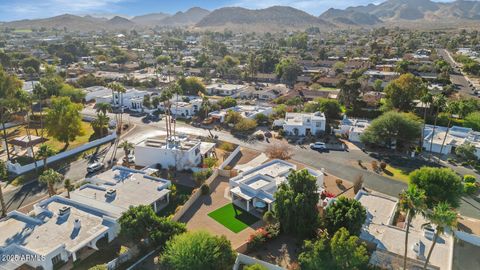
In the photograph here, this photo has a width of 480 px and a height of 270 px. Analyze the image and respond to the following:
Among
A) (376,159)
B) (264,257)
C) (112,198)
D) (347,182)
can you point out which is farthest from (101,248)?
(376,159)

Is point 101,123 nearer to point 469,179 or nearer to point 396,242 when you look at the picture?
point 396,242

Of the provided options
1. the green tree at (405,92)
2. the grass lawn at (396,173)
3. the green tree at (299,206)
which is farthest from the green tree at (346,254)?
the green tree at (405,92)

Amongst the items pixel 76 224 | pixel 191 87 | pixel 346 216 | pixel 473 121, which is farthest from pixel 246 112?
pixel 76 224

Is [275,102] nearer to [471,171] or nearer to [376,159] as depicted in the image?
[376,159]

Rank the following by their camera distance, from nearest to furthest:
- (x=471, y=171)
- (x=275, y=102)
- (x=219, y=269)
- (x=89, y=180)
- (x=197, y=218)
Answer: (x=219, y=269), (x=197, y=218), (x=89, y=180), (x=471, y=171), (x=275, y=102)

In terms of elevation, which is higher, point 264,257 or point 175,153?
point 175,153

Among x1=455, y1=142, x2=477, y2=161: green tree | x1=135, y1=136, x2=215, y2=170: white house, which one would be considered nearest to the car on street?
x1=135, y1=136, x2=215, y2=170: white house
